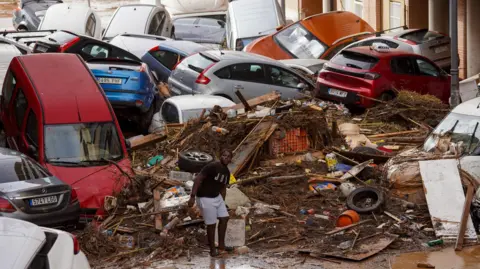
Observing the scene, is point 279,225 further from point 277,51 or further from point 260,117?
point 277,51

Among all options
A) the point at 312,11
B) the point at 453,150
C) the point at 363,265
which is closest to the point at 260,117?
the point at 453,150

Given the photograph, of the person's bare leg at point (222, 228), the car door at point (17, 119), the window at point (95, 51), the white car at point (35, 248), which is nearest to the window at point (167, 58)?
the window at point (95, 51)

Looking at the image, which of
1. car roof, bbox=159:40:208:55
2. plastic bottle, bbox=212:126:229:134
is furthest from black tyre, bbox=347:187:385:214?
car roof, bbox=159:40:208:55

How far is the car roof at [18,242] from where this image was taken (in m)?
7.26

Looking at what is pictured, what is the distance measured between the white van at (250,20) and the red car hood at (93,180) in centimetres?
1471

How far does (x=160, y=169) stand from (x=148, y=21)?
593 inches

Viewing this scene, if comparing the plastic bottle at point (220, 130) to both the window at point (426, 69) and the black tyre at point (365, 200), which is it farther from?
the window at point (426, 69)

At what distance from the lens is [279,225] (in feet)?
45.5

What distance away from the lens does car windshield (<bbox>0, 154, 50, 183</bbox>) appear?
1376cm

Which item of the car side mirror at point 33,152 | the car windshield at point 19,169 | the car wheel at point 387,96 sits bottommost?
the car wheel at point 387,96

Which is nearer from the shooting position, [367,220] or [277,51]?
[367,220]

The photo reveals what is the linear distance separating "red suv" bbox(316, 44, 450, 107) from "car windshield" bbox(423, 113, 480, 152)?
5.92 m

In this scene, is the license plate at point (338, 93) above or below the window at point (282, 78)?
below

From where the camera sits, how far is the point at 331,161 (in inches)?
653
